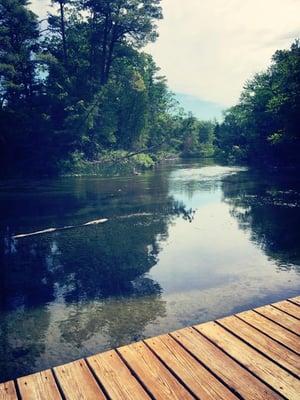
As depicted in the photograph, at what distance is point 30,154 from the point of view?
125 feet

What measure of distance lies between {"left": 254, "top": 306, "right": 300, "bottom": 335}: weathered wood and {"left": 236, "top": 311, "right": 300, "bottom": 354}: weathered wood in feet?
0.28

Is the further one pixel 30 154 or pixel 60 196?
pixel 30 154

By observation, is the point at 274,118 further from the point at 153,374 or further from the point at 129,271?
the point at 153,374

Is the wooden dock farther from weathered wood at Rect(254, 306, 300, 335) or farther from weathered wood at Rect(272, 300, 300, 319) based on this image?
weathered wood at Rect(272, 300, 300, 319)

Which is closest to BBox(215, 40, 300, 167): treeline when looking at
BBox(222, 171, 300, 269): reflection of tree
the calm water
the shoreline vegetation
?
the shoreline vegetation

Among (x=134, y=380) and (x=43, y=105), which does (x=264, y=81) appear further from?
(x=134, y=380)

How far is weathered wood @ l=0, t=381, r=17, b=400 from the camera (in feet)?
11.3

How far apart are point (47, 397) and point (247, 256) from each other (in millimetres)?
8128

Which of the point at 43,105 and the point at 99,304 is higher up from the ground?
the point at 43,105

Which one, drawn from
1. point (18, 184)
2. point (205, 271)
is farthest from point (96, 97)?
point (205, 271)

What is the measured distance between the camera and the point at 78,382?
3.63 m

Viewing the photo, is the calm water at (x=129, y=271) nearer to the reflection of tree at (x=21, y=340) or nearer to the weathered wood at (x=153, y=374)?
the reflection of tree at (x=21, y=340)

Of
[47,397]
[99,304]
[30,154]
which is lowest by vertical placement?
[99,304]

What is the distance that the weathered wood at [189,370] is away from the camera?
3383 millimetres
